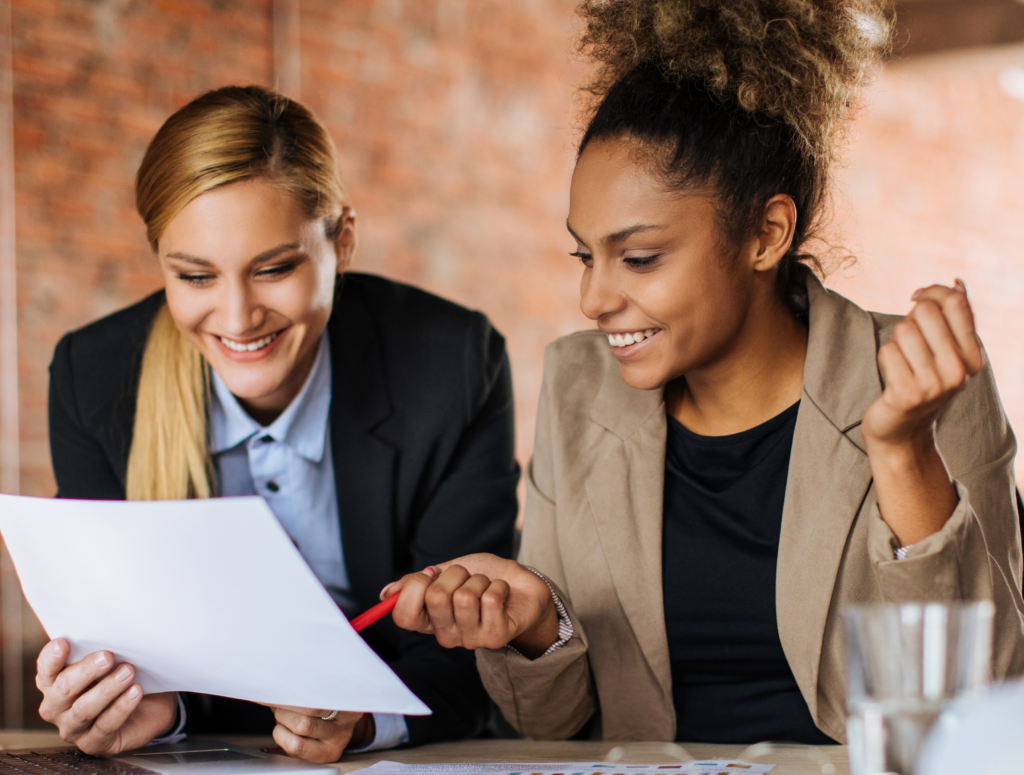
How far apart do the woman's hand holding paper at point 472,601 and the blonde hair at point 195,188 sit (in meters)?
Answer: 0.62

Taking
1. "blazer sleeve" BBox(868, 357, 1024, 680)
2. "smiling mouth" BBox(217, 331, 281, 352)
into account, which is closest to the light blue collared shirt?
"smiling mouth" BBox(217, 331, 281, 352)

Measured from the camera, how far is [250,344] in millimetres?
1436

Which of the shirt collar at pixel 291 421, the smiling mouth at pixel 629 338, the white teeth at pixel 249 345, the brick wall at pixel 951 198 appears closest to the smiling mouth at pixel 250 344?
the white teeth at pixel 249 345

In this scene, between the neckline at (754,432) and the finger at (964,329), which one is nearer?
the finger at (964,329)

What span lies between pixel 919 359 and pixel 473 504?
791 mm

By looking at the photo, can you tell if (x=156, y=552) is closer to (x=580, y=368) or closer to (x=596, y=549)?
(x=596, y=549)

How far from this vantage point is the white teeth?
144cm

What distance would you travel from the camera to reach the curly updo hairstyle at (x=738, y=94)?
3.95ft

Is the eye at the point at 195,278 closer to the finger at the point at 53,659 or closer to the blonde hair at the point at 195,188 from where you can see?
the blonde hair at the point at 195,188

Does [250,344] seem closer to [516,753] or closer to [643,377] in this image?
[643,377]

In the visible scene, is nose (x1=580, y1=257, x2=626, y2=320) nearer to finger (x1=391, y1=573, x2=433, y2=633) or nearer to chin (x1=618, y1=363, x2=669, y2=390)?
chin (x1=618, y1=363, x2=669, y2=390)

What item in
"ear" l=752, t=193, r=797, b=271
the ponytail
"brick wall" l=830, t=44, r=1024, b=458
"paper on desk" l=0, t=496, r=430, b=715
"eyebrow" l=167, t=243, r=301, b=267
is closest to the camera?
"paper on desk" l=0, t=496, r=430, b=715

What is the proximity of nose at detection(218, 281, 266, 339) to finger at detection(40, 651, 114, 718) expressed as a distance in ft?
1.80

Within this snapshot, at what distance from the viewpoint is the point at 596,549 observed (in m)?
1.31
